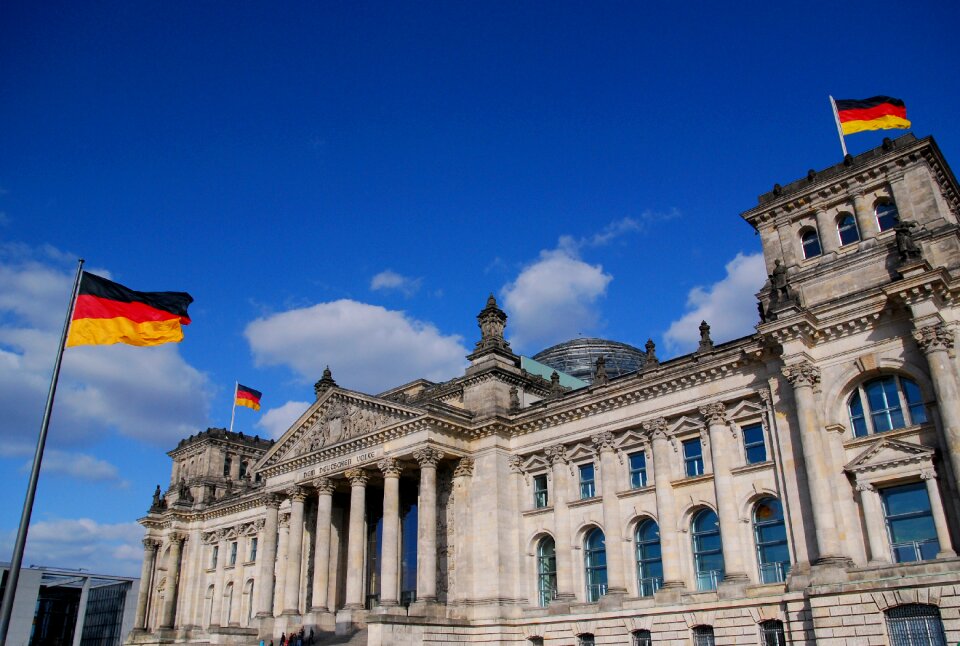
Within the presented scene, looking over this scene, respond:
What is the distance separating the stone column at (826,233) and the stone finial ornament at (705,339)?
615cm

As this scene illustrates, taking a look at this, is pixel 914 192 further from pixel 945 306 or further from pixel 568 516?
pixel 568 516

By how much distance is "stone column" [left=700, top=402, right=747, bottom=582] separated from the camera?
33656 mm

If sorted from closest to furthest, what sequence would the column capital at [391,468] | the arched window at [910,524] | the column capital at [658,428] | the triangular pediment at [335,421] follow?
the arched window at [910,524] → the column capital at [658,428] → the column capital at [391,468] → the triangular pediment at [335,421]

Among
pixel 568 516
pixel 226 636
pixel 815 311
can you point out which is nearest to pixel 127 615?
pixel 226 636

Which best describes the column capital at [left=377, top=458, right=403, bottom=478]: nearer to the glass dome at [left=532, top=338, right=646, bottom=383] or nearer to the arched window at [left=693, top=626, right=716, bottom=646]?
the arched window at [left=693, top=626, right=716, bottom=646]

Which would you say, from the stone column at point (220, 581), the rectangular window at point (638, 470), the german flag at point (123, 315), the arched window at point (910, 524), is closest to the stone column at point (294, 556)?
the stone column at point (220, 581)

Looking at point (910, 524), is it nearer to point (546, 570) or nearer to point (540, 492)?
point (546, 570)

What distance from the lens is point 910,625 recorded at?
2667 centimetres

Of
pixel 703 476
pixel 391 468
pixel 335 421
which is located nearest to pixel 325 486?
pixel 335 421

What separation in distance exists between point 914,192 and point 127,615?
113775 millimetres

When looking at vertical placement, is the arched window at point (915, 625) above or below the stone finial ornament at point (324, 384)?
below

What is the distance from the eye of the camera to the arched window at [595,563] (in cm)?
3900

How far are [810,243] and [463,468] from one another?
20963 mm

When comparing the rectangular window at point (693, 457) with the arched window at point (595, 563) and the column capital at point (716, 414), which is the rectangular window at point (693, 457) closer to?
the column capital at point (716, 414)
